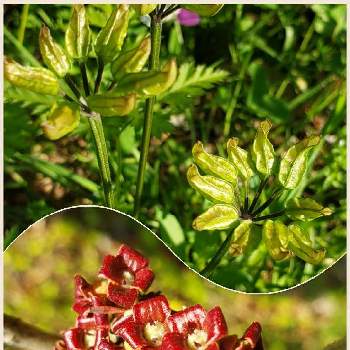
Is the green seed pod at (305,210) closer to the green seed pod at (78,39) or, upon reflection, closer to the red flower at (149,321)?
the red flower at (149,321)

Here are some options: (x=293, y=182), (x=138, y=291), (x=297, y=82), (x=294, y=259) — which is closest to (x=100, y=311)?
(x=138, y=291)

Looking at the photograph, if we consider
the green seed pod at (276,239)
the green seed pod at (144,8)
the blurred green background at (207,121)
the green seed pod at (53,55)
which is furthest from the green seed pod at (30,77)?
the blurred green background at (207,121)

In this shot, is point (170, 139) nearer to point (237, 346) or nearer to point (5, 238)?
point (5, 238)

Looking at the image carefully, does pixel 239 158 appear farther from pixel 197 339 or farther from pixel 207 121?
pixel 207 121

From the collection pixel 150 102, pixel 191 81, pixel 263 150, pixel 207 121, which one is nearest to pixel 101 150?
pixel 150 102

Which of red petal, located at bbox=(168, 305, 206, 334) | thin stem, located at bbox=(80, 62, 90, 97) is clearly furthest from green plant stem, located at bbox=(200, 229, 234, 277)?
thin stem, located at bbox=(80, 62, 90, 97)

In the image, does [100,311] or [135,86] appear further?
[100,311]

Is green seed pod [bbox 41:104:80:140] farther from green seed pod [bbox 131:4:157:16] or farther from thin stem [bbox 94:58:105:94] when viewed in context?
green seed pod [bbox 131:4:157:16]
